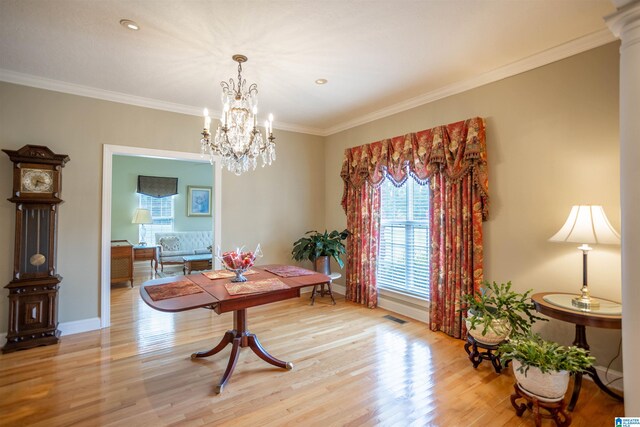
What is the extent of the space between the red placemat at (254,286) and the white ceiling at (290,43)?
197 centimetres

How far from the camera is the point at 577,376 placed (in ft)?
6.68

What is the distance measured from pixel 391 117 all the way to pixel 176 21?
8.97 feet

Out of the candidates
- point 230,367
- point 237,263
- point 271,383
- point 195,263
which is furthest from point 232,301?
point 195,263

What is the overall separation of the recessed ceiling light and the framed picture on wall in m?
5.96

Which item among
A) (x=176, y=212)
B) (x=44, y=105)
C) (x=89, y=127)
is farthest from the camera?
(x=176, y=212)

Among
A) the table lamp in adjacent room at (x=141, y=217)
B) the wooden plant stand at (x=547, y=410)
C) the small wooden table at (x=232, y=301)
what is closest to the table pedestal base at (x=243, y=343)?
the small wooden table at (x=232, y=301)

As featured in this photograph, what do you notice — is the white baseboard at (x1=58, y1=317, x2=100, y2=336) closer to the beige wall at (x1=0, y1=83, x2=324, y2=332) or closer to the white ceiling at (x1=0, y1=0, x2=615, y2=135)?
the beige wall at (x1=0, y1=83, x2=324, y2=332)

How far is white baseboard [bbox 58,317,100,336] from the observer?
3301 mm

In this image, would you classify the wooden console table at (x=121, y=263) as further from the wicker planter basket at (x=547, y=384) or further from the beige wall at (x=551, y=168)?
the wicker planter basket at (x=547, y=384)

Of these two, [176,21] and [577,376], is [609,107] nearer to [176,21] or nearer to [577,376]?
[577,376]

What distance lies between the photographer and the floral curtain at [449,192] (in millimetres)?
3039

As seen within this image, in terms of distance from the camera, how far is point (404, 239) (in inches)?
156

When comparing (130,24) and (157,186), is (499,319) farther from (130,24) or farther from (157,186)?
(157,186)

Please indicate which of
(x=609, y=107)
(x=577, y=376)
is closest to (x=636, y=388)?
(x=577, y=376)
